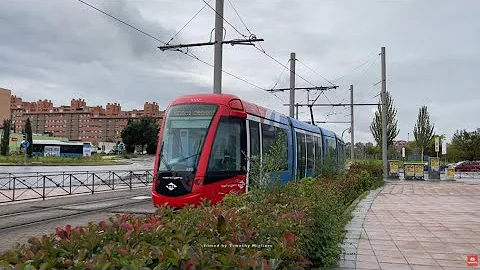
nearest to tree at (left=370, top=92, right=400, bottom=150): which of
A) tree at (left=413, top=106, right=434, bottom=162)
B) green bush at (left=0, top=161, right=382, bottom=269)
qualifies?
tree at (left=413, top=106, right=434, bottom=162)

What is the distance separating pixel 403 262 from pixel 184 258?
4.62m

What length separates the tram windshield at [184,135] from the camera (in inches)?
425

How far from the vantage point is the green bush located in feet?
9.54

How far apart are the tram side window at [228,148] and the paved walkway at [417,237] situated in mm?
3417

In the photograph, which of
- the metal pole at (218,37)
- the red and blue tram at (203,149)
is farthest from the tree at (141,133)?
the red and blue tram at (203,149)

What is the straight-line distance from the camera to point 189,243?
3592 millimetres

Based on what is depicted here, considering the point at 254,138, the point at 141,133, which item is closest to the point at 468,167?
the point at 254,138

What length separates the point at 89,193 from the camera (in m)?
21.0

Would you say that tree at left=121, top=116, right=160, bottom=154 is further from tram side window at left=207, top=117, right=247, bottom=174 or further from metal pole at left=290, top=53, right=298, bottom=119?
tram side window at left=207, top=117, right=247, bottom=174

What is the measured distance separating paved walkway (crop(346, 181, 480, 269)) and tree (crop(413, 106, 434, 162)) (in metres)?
40.3

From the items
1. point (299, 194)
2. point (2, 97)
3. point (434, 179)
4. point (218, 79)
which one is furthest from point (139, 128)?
point (299, 194)

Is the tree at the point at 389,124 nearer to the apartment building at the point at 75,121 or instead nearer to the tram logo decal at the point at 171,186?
the tram logo decal at the point at 171,186

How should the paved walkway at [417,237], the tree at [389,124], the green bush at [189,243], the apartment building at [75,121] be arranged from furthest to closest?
the apartment building at [75,121] → the tree at [389,124] → the paved walkway at [417,237] → the green bush at [189,243]

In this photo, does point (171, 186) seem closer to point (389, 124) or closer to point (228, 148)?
point (228, 148)
